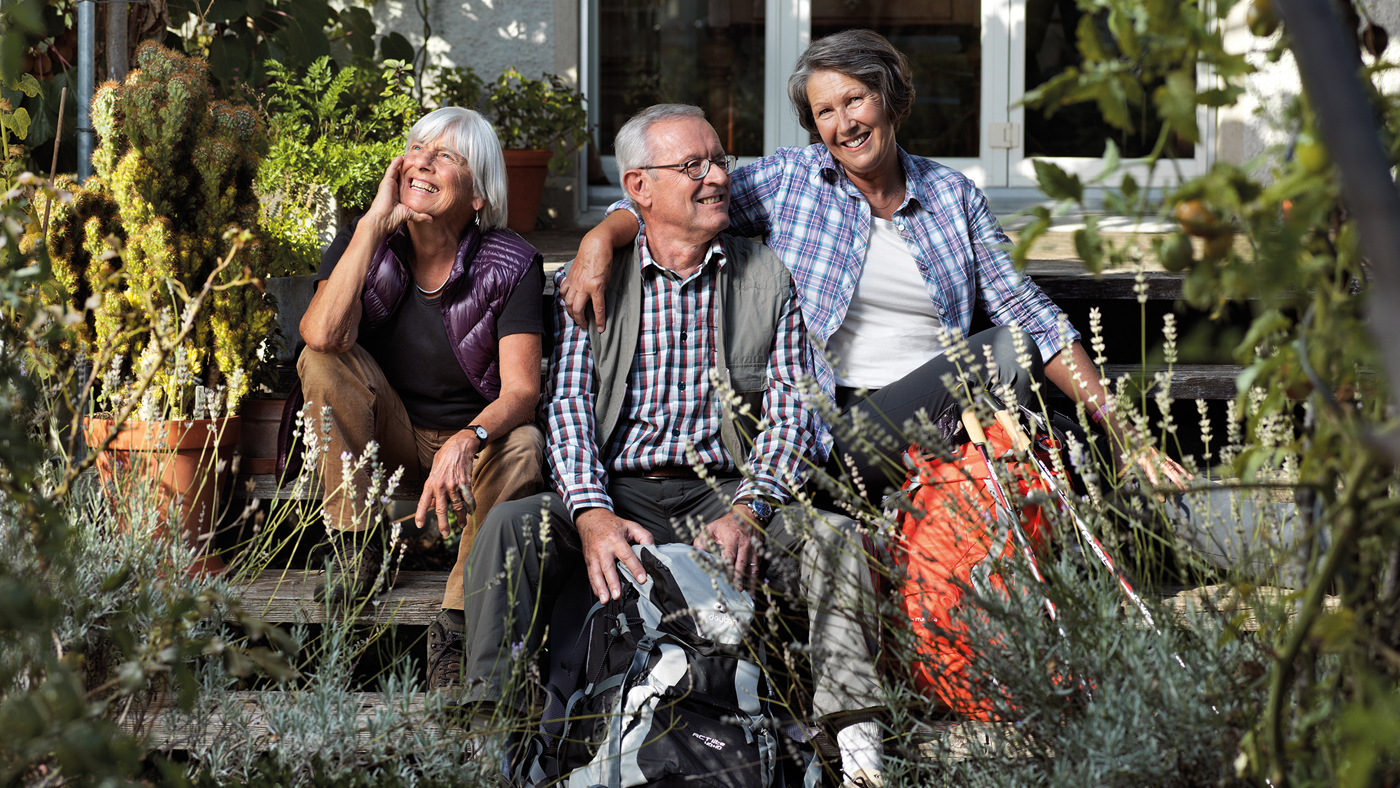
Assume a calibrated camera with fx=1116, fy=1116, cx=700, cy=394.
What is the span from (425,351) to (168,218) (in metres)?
0.65

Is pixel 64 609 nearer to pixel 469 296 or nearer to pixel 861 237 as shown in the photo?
pixel 469 296

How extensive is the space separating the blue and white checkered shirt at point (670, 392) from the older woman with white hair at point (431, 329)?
9 centimetres

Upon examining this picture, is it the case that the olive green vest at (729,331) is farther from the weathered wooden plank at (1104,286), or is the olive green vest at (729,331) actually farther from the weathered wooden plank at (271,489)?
the weathered wooden plank at (1104,286)

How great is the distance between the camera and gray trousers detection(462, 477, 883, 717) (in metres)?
1.80

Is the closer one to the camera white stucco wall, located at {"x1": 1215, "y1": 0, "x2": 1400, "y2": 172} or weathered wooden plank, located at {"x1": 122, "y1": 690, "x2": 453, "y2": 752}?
weathered wooden plank, located at {"x1": 122, "y1": 690, "x2": 453, "y2": 752}

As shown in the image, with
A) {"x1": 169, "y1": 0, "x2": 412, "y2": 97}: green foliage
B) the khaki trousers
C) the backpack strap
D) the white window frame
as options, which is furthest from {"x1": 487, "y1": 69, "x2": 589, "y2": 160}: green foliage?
the backpack strap

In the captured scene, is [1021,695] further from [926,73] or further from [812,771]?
[926,73]

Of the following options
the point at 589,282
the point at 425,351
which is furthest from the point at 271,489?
the point at 589,282

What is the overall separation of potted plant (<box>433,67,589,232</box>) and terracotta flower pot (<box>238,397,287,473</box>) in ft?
6.98

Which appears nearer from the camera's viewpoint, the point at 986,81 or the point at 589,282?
the point at 589,282

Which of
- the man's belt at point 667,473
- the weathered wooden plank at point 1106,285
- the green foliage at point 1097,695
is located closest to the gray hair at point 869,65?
the weathered wooden plank at point 1106,285

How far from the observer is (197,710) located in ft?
6.05

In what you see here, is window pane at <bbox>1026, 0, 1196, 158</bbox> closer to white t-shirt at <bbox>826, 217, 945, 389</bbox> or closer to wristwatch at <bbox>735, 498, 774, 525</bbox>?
→ white t-shirt at <bbox>826, 217, 945, 389</bbox>

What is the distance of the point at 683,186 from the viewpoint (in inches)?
103
